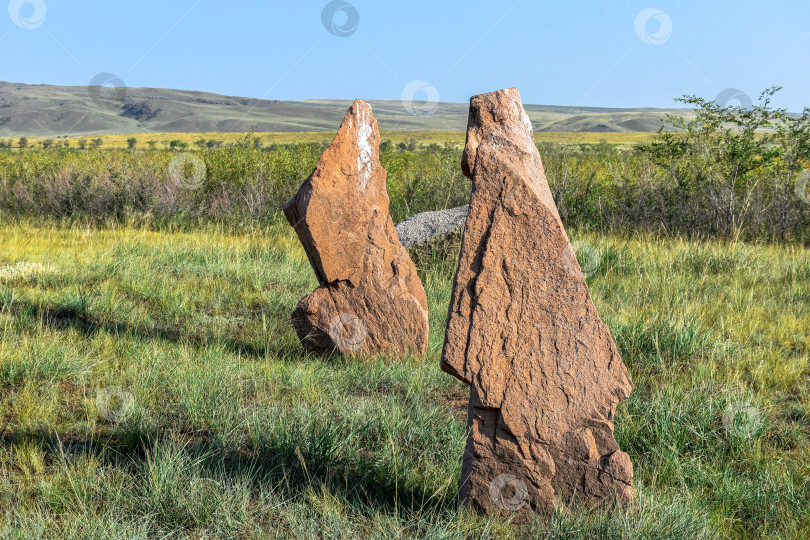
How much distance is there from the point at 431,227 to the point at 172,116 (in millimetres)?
161627

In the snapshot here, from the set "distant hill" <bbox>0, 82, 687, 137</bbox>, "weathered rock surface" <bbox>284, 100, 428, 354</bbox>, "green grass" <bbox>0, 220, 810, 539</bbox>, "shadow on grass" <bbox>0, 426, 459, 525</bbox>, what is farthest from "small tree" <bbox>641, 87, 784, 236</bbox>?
"distant hill" <bbox>0, 82, 687, 137</bbox>

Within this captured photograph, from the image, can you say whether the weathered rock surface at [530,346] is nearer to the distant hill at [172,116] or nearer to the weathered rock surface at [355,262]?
the weathered rock surface at [355,262]

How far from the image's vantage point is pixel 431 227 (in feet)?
22.5

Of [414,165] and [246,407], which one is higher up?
[414,165]

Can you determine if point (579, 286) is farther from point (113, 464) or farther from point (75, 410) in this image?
point (75, 410)

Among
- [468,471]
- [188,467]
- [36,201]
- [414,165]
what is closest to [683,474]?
[468,471]

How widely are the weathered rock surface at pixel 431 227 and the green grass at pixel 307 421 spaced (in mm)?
1082

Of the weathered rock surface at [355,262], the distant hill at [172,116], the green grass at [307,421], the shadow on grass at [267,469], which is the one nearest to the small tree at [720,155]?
the green grass at [307,421]

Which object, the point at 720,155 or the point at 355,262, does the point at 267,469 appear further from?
the point at 720,155

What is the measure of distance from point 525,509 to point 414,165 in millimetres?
14970

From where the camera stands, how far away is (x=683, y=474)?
2752 mm

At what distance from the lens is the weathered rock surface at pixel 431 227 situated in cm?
668

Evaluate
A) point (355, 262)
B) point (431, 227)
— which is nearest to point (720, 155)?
point (431, 227)

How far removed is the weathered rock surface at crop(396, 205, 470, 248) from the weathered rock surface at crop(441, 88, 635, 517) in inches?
172
